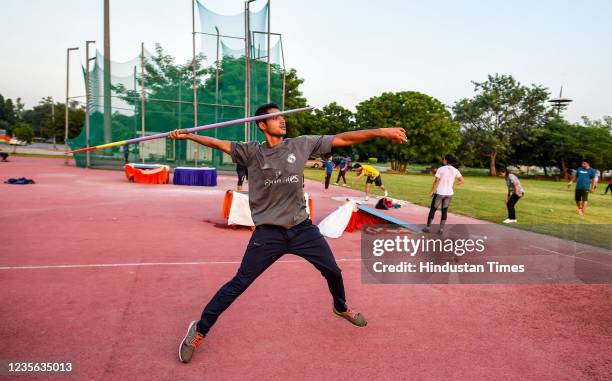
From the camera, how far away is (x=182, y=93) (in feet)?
92.6

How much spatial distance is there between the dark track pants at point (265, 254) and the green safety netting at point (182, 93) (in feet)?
77.9

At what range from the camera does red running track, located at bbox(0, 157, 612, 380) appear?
3.55 meters

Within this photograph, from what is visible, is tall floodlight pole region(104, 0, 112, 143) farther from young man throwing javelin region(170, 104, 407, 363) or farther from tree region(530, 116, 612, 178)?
tree region(530, 116, 612, 178)

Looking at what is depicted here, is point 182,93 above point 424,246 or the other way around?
above

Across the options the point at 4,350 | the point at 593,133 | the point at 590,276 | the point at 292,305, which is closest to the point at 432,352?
the point at 292,305

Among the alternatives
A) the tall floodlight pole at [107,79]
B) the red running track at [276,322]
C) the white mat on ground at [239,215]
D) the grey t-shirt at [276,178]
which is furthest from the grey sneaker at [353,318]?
the tall floodlight pole at [107,79]

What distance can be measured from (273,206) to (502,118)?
65931mm

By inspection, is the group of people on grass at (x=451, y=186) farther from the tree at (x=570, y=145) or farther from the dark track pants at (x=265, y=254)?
the tree at (x=570, y=145)

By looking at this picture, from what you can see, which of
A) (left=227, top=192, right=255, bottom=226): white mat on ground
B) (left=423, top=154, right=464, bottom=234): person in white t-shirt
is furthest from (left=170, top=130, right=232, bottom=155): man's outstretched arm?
(left=423, top=154, right=464, bottom=234): person in white t-shirt

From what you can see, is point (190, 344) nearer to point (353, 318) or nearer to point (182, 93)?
point (353, 318)

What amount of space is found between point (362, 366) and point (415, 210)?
459 inches

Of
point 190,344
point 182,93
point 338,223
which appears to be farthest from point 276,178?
point 182,93

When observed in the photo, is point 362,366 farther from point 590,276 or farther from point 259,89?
point 259,89

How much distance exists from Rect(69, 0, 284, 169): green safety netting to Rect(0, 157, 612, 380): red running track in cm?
2119
